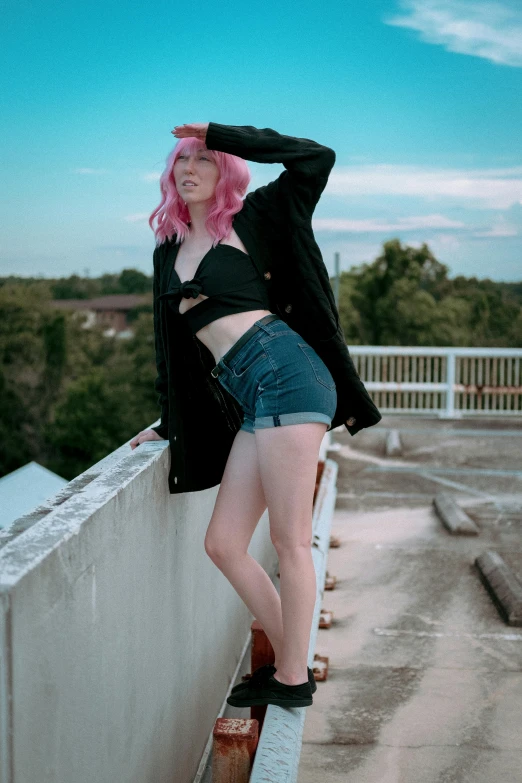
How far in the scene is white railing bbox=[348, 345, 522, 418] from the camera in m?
12.5

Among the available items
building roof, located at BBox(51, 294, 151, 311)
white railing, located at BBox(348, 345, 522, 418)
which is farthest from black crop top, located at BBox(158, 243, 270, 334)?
building roof, located at BBox(51, 294, 151, 311)

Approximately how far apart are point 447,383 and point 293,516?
1028cm

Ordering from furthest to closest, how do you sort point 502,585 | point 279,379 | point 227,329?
point 502,585, point 227,329, point 279,379

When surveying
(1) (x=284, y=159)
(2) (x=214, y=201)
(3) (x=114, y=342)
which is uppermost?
(1) (x=284, y=159)

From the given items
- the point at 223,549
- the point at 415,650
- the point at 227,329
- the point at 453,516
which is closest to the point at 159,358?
the point at 227,329

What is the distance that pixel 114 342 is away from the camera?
7681cm

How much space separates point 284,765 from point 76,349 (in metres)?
69.9

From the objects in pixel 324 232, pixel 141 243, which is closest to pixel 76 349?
pixel 324 232

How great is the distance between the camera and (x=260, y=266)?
9.11 ft

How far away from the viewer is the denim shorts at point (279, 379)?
2.55 m

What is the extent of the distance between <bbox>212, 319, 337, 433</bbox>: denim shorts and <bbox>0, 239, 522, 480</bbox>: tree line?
5146cm

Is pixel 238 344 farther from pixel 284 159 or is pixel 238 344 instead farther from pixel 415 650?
pixel 415 650

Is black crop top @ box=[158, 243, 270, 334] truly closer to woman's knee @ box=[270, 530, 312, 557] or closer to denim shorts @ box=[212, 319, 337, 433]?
A: denim shorts @ box=[212, 319, 337, 433]

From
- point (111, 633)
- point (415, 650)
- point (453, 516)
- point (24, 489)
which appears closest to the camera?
point (111, 633)
